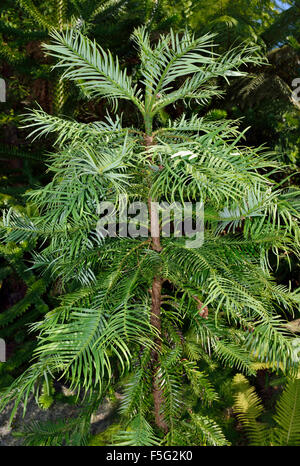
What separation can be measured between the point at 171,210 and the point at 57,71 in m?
1.89

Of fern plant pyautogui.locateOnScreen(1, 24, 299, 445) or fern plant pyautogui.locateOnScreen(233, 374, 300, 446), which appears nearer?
fern plant pyautogui.locateOnScreen(1, 24, 299, 445)

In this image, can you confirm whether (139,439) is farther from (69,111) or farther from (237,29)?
(237,29)

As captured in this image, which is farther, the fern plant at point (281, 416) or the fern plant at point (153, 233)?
the fern plant at point (281, 416)

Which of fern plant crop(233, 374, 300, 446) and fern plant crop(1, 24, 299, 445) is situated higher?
fern plant crop(1, 24, 299, 445)

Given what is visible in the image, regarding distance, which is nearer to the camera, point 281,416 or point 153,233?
point 153,233

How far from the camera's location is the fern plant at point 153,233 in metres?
0.91

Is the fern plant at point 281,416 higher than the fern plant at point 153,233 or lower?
lower

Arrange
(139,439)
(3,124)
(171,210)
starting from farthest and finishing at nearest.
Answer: (3,124)
(171,210)
(139,439)

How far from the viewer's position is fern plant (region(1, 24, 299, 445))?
0.91 m

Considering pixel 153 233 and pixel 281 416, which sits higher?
pixel 153 233

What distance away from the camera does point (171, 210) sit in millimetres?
1284

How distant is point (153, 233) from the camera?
121 centimetres

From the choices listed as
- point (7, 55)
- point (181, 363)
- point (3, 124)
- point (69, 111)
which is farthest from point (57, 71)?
point (181, 363)
